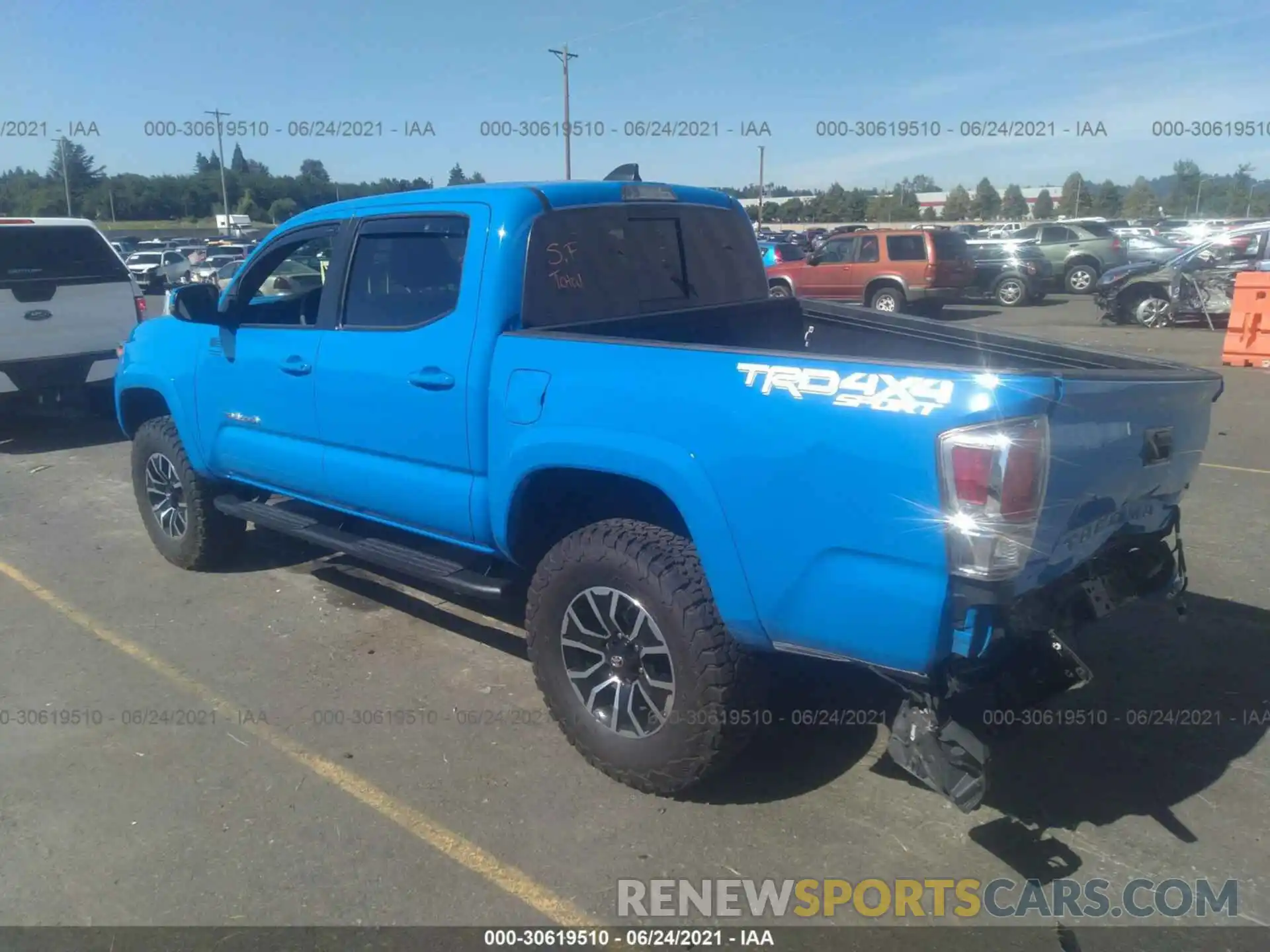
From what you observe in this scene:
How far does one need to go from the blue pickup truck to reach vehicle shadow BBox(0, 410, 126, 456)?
5.20 m

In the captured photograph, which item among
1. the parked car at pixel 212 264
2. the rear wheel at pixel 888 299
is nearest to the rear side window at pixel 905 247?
the rear wheel at pixel 888 299

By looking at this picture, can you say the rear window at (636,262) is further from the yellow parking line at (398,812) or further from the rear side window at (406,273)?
the yellow parking line at (398,812)

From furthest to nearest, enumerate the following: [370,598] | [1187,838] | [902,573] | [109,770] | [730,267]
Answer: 1. [370,598]
2. [730,267]
3. [109,770]
4. [1187,838]
5. [902,573]

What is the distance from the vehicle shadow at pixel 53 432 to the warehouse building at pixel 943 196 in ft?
260

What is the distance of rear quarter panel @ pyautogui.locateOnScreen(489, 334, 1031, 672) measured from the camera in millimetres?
2701

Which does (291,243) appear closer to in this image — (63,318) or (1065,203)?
(63,318)

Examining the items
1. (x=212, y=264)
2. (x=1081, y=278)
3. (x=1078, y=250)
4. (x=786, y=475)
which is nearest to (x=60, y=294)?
(x=786, y=475)

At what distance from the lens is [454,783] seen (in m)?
3.67

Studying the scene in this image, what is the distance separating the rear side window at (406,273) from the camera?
4.10 metres

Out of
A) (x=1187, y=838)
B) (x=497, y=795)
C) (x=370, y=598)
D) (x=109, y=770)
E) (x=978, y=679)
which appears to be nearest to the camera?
(x=978, y=679)

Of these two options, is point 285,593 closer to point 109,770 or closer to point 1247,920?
point 109,770

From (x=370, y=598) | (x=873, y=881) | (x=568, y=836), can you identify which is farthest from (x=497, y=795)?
(x=370, y=598)

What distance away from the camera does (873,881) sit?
122 inches
